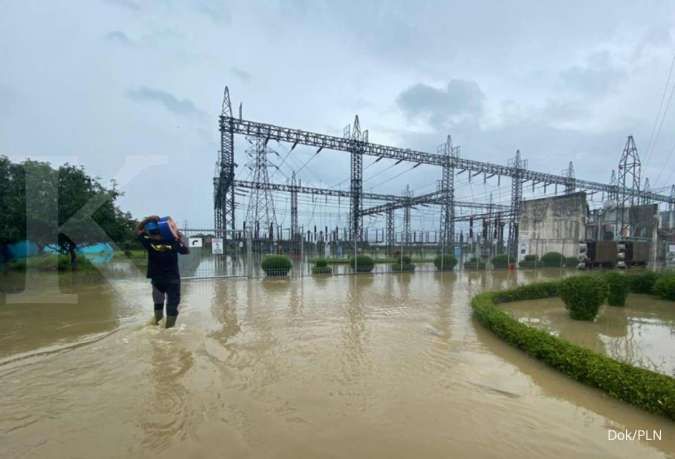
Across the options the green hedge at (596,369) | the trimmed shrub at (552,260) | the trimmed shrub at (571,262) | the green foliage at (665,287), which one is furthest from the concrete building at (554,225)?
the green hedge at (596,369)

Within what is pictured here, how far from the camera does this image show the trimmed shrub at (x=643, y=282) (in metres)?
10.8

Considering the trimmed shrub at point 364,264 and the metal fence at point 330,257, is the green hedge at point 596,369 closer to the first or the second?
the metal fence at point 330,257

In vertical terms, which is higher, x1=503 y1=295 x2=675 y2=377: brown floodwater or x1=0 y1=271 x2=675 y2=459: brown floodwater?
x1=0 y1=271 x2=675 y2=459: brown floodwater

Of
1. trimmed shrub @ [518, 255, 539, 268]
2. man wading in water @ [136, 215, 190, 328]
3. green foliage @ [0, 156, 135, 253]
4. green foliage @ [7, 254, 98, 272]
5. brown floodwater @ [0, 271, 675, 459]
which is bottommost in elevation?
trimmed shrub @ [518, 255, 539, 268]

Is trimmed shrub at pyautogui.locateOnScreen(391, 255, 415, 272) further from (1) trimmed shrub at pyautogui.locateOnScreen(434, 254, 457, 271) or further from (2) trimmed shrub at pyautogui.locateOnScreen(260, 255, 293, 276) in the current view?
(2) trimmed shrub at pyautogui.locateOnScreen(260, 255, 293, 276)

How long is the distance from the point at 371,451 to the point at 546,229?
28063mm

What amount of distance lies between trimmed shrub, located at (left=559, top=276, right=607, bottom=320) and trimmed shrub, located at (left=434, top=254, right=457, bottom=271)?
10606mm

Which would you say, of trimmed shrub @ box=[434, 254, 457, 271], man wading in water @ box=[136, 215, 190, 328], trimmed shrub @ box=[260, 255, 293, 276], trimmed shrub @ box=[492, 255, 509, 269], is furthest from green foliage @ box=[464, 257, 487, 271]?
man wading in water @ box=[136, 215, 190, 328]

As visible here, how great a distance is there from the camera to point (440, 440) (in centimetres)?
269

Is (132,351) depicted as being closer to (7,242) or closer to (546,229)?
(7,242)

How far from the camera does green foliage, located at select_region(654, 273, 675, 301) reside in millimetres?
9867

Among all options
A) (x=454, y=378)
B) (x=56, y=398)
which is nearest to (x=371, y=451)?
(x=454, y=378)

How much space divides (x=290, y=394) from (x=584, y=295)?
7.11 meters

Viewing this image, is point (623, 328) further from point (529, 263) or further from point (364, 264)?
point (529, 263)
